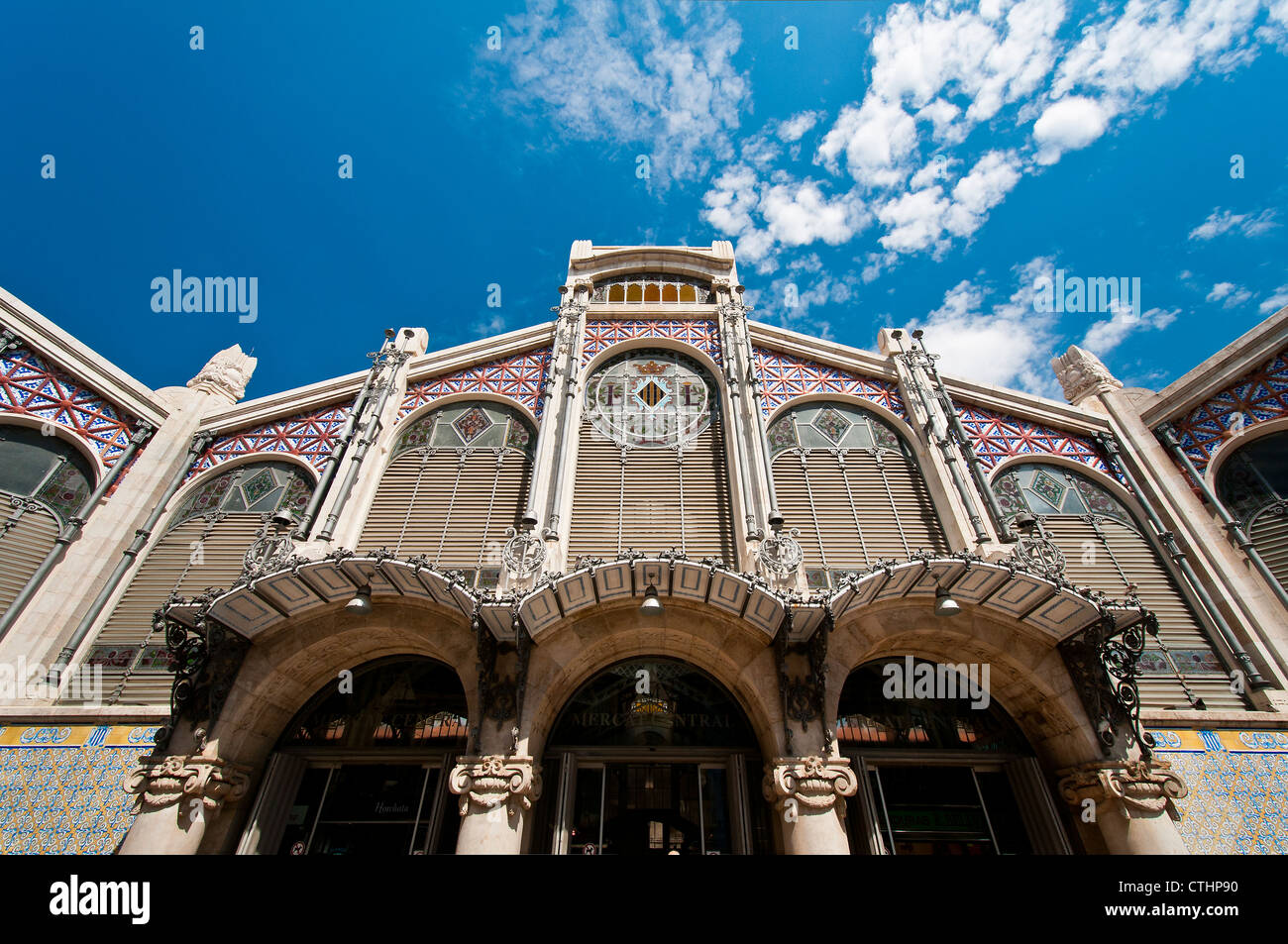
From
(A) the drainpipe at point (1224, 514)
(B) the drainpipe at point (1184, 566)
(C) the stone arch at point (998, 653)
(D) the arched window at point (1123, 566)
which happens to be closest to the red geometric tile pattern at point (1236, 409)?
(A) the drainpipe at point (1224, 514)

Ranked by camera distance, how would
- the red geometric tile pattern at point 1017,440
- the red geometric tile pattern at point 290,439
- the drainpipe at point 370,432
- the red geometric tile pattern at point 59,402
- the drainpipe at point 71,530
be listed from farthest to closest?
1. the red geometric tile pattern at point 290,439
2. the red geometric tile pattern at point 1017,440
3. the red geometric tile pattern at point 59,402
4. the drainpipe at point 370,432
5. the drainpipe at point 71,530

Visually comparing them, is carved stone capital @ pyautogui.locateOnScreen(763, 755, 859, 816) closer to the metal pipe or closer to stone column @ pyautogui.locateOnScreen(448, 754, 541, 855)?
stone column @ pyautogui.locateOnScreen(448, 754, 541, 855)

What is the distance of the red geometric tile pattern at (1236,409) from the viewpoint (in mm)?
12641

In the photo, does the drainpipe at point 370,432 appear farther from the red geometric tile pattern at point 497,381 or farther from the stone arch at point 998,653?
the stone arch at point 998,653

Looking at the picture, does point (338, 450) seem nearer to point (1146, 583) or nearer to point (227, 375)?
point (227, 375)

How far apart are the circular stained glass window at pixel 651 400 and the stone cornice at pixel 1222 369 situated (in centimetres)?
1054

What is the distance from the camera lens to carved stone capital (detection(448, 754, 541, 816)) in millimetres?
8031

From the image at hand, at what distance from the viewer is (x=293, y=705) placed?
1034 centimetres

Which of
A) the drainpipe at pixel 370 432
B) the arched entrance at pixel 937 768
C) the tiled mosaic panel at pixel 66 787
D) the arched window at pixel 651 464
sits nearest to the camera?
the tiled mosaic panel at pixel 66 787

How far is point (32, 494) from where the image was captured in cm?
1227

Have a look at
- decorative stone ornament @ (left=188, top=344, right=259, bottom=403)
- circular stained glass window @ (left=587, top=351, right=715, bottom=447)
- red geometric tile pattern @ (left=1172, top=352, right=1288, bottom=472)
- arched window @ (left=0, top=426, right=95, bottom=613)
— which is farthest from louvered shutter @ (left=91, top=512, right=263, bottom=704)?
red geometric tile pattern @ (left=1172, top=352, right=1288, bottom=472)

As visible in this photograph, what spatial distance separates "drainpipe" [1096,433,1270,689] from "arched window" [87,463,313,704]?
1699 centimetres

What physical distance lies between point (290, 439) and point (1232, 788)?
771 inches

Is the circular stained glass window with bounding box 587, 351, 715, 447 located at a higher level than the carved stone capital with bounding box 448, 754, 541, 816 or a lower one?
higher
